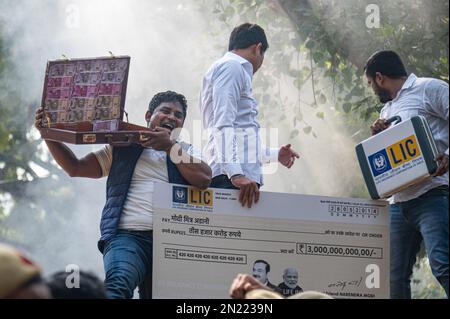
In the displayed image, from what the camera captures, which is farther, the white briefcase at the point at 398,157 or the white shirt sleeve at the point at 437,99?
the white shirt sleeve at the point at 437,99

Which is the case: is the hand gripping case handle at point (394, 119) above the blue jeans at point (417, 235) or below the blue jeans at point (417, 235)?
above

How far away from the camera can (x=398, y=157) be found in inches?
252

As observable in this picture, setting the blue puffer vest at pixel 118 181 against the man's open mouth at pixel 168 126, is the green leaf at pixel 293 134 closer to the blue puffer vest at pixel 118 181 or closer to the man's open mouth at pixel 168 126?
the man's open mouth at pixel 168 126

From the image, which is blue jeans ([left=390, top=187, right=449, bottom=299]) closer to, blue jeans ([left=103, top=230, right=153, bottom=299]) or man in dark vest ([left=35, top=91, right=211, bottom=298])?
man in dark vest ([left=35, top=91, right=211, bottom=298])

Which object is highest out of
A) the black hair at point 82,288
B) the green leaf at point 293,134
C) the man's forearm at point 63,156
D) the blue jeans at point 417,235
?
the green leaf at point 293,134

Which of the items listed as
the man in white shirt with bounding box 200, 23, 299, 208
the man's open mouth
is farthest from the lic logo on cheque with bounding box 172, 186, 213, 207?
the man's open mouth

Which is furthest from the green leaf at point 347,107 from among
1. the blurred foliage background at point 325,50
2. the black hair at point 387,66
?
the black hair at point 387,66

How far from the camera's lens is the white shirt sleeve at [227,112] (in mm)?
6426

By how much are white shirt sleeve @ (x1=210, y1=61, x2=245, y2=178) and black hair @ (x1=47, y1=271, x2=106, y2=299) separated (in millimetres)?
1852

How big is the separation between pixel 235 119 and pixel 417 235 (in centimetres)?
117

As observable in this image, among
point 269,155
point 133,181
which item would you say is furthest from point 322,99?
point 133,181

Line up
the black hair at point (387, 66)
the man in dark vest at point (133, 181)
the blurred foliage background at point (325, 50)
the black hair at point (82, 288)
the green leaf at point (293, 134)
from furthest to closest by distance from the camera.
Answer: the green leaf at point (293, 134) → the blurred foliage background at point (325, 50) → the black hair at point (387, 66) → the man in dark vest at point (133, 181) → the black hair at point (82, 288)

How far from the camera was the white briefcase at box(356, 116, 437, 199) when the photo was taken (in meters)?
6.30

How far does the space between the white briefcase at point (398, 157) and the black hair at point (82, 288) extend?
2274 millimetres
